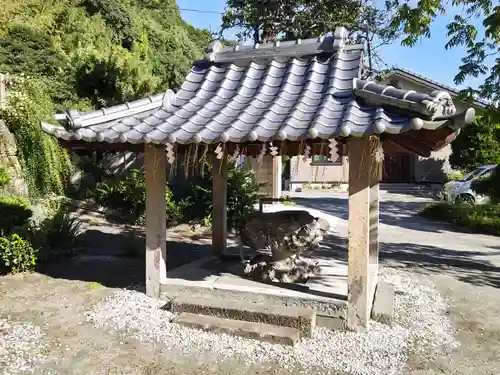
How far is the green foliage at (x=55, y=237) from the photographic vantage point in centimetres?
675

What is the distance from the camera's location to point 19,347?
3814 millimetres

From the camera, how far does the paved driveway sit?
379 centimetres

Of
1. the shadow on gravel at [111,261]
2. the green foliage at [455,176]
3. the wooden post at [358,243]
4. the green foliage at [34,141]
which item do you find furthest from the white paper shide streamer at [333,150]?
the green foliage at [455,176]

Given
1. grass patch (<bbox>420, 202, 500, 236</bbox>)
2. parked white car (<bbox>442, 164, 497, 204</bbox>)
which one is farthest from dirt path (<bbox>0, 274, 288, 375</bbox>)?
parked white car (<bbox>442, 164, 497, 204</bbox>)

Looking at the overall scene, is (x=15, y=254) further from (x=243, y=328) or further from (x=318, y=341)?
(x=318, y=341)

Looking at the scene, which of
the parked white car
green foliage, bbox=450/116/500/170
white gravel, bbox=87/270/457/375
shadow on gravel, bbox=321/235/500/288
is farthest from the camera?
green foliage, bbox=450/116/500/170

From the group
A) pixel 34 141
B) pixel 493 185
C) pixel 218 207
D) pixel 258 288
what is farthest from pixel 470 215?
pixel 34 141

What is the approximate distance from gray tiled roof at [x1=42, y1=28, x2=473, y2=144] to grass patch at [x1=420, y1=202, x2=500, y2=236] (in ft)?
28.5

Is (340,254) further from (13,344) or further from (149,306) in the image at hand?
(13,344)

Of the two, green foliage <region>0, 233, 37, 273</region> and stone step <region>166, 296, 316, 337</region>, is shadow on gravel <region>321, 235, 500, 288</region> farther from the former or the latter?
green foliage <region>0, 233, 37, 273</region>

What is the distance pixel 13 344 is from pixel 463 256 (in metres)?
7.76

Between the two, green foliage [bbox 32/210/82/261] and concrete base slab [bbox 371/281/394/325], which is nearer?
concrete base slab [bbox 371/281/394/325]

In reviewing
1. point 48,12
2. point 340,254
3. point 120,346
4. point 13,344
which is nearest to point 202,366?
point 120,346

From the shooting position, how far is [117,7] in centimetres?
1606
